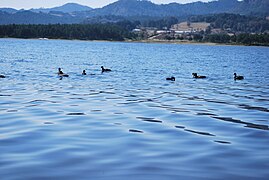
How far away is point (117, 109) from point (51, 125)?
5.45 meters

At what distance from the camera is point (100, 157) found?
12.5m

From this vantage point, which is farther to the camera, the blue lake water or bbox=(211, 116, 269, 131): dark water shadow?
bbox=(211, 116, 269, 131): dark water shadow

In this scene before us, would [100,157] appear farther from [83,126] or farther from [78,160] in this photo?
[83,126]

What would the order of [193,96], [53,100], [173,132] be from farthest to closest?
[193,96], [53,100], [173,132]

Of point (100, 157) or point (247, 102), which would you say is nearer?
point (100, 157)

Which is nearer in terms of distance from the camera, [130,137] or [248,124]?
[130,137]

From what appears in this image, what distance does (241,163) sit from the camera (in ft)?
40.4

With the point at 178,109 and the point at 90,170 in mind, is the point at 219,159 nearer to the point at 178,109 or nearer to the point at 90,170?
the point at 90,170

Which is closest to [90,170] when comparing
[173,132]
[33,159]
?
[33,159]

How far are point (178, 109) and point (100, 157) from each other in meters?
10.6

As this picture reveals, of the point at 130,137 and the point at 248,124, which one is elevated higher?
the point at 130,137

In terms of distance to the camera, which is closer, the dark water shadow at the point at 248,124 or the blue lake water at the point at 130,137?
the blue lake water at the point at 130,137

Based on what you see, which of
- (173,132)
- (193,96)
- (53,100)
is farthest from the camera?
(193,96)

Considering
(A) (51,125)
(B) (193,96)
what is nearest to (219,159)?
(A) (51,125)
